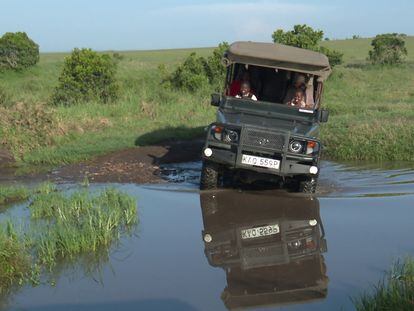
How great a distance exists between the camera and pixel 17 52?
3002 centimetres

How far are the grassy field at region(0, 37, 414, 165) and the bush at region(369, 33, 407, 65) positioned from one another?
10569 millimetres

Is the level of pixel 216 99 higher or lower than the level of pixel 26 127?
higher

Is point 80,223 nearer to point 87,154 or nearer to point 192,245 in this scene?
point 192,245

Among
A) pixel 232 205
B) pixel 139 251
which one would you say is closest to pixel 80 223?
pixel 139 251

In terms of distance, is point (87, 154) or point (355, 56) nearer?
point (87, 154)

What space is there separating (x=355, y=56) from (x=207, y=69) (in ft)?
110

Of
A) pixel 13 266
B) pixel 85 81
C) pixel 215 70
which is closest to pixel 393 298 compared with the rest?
pixel 13 266

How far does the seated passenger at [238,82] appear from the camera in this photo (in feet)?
32.3

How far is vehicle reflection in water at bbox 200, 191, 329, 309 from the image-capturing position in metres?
5.04

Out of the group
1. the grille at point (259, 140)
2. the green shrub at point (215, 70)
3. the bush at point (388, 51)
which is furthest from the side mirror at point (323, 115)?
the bush at point (388, 51)

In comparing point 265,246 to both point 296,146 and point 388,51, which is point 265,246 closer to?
point 296,146

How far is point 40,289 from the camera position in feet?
17.0

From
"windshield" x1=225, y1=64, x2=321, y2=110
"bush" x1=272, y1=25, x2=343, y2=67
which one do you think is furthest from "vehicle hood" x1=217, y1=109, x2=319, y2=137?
"bush" x1=272, y1=25, x2=343, y2=67

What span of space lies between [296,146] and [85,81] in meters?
13.1
